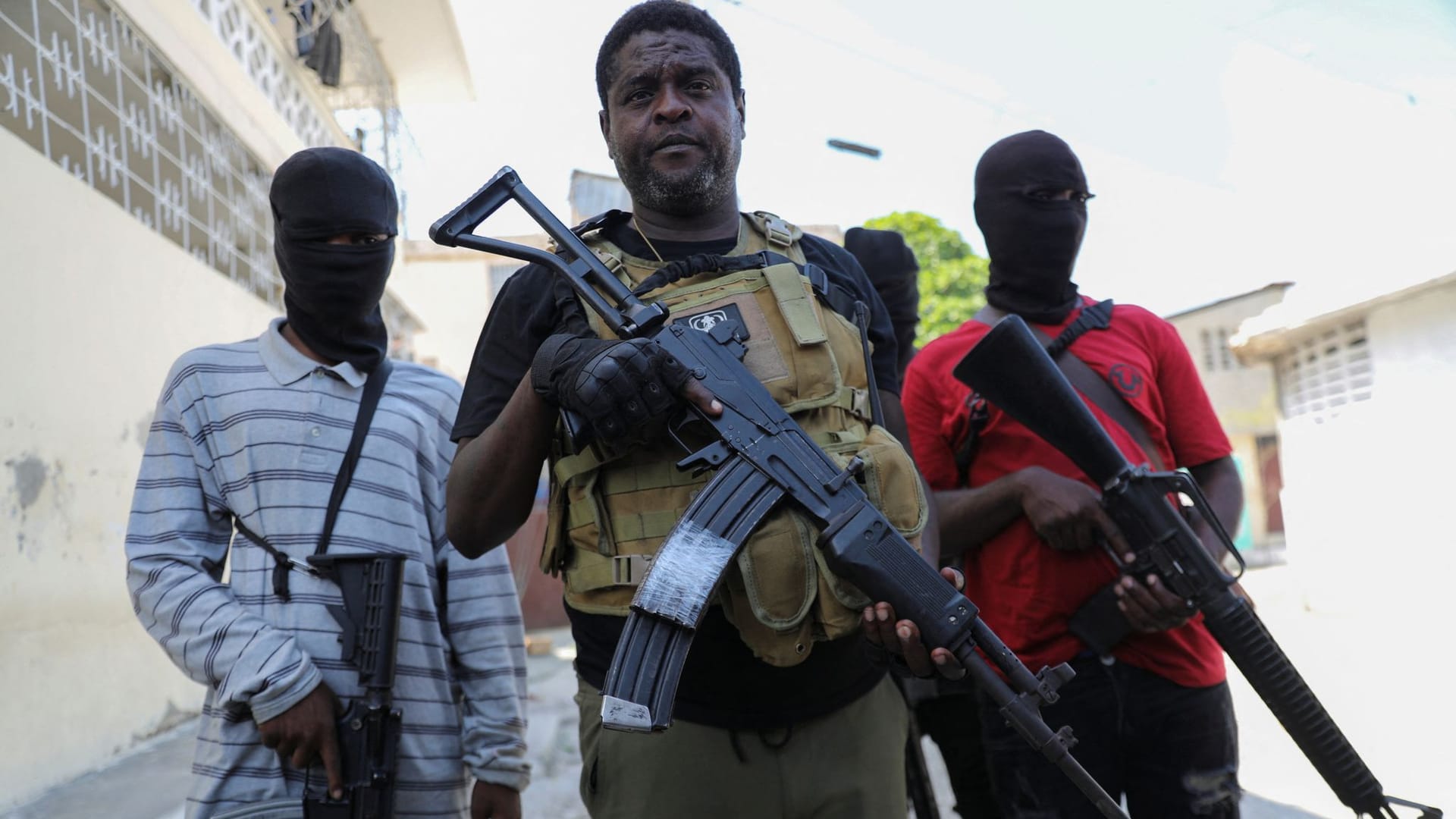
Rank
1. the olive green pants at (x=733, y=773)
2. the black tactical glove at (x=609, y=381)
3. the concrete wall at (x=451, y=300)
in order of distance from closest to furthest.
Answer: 1. the black tactical glove at (x=609, y=381)
2. the olive green pants at (x=733, y=773)
3. the concrete wall at (x=451, y=300)

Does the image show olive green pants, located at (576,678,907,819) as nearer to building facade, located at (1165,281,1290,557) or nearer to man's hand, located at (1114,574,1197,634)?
man's hand, located at (1114,574,1197,634)

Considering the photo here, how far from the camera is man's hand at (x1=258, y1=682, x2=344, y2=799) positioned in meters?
1.86

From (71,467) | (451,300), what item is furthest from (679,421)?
(451,300)

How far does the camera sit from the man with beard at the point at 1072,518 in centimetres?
225

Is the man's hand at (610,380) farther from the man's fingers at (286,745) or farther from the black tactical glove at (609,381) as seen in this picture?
the man's fingers at (286,745)

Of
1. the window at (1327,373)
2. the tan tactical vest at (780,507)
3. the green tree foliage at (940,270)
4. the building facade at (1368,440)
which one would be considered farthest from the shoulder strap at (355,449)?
the green tree foliage at (940,270)

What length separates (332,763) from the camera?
1.88m

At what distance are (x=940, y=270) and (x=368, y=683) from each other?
2396 centimetres

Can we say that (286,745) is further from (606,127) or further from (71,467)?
(71,467)

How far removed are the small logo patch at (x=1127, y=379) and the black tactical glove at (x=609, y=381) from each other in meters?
1.29

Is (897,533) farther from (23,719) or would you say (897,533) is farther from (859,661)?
(23,719)

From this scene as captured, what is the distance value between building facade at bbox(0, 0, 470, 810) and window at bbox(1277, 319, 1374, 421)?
380 inches

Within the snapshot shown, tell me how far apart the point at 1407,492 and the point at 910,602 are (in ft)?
31.8

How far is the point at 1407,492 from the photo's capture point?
30.8ft
